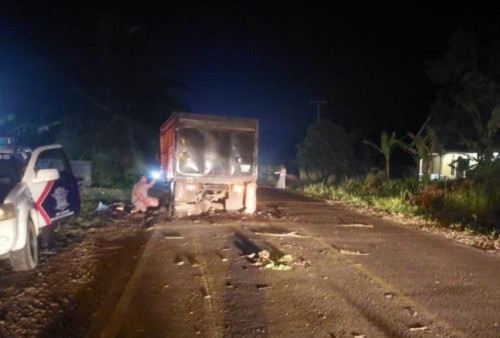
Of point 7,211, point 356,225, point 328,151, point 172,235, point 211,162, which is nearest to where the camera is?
point 7,211

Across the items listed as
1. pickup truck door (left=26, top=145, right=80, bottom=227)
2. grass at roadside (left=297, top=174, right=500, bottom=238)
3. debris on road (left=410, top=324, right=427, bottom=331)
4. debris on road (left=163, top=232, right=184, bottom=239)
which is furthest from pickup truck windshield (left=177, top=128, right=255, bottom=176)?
debris on road (left=410, top=324, right=427, bottom=331)

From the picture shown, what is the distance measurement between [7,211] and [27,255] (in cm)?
91

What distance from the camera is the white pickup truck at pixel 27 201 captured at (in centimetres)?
679

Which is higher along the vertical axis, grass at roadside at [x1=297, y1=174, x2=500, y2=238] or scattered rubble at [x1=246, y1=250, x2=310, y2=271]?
grass at roadside at [x1=297, y1=174, x2=500, y2=238]

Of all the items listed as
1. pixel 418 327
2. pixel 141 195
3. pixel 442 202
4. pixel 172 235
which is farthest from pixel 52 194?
pixel 442 202

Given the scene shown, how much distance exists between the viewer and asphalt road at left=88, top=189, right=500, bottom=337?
17.1ft

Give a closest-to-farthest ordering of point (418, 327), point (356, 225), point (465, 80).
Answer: point (418, 327) < point (356, 225) < point (465, 80)

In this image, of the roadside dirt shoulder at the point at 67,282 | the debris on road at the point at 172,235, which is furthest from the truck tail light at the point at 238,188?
the roadside dirt shoulder at the point at 67,282

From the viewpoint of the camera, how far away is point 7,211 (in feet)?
22.1

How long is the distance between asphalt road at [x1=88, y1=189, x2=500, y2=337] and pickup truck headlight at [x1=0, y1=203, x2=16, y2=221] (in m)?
1.80

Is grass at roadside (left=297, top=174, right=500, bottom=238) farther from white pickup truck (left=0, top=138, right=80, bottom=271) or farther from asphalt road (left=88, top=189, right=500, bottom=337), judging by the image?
white pickup truck (left=0, top=138, right=80, bottom=271)

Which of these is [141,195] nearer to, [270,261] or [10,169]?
[10,169]

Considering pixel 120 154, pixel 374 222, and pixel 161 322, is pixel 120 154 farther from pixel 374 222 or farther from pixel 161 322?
pixel 161 322

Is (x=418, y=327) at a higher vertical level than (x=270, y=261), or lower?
lower
